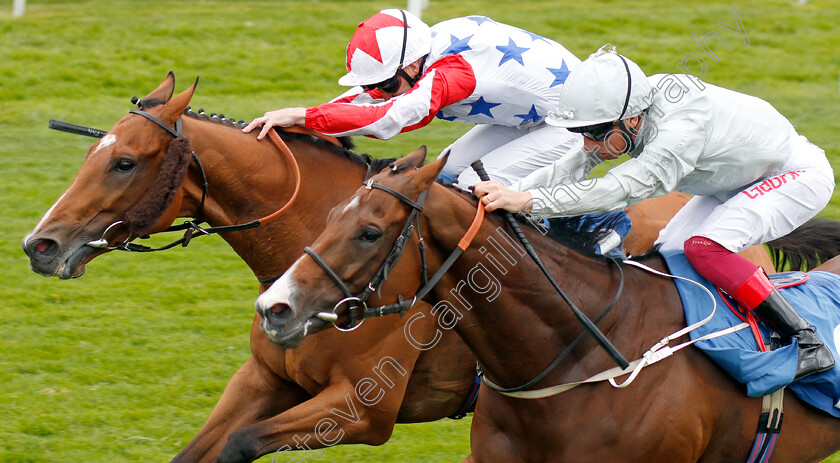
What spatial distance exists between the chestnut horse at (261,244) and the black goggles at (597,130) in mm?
1056

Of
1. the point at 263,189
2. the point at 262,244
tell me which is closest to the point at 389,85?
the point at 263,189

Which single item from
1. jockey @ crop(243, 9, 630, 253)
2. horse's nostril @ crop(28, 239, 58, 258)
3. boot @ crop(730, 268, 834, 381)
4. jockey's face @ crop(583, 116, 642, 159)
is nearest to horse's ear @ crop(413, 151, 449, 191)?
jockey's face @ crop(583, 116, 642, 159)

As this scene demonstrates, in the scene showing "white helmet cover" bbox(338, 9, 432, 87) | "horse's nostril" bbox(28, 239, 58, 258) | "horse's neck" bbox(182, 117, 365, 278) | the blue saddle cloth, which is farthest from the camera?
"white helmet cover" bbox(338, 9, 432, 87)

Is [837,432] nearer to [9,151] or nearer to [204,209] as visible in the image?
[204,209]

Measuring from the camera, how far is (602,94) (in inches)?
139

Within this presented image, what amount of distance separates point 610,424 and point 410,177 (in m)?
1.08

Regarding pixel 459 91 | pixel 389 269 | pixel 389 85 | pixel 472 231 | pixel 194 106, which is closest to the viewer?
pixel 389 269

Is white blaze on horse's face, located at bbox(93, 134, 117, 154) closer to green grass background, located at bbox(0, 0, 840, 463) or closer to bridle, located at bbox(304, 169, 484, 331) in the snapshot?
bridle, located at bbox(304, 169, 484, 331)

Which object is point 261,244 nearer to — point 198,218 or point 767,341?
point 198,218

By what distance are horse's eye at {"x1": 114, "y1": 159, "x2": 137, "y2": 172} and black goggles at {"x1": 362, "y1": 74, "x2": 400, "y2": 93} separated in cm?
108

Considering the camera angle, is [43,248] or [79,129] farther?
[79,129]

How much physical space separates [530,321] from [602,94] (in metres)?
0.80

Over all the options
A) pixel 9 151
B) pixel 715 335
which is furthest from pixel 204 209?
pixel 9 151

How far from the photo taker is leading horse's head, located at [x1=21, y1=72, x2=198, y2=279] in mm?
3932
